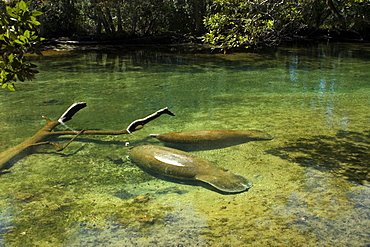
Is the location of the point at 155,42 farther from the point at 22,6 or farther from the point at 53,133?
the point at 22,6

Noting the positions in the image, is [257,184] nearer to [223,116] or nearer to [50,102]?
[223,116]

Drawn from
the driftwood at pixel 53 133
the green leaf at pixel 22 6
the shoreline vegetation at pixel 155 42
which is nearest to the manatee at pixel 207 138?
the driftwood at pixel 53 133

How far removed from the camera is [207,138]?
5.91 meters

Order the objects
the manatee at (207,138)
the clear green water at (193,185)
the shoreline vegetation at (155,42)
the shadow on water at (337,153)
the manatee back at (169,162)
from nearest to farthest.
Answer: the clear green water at (193,185), the manatee back at (169,162), the shadow on water at (337,153), the manatee at (207,138), the shoreline vegetation at (155,42)

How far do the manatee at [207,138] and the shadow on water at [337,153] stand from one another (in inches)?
21.6

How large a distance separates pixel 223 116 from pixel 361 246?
440 centimetres

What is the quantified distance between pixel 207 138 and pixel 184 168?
1.26 metres

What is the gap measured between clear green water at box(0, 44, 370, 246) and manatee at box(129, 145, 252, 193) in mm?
121

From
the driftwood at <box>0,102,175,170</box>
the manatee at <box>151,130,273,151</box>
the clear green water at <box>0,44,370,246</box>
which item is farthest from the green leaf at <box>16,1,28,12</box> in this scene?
the manatee at <box>151,130,273,151</box>

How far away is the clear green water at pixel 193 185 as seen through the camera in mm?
3615

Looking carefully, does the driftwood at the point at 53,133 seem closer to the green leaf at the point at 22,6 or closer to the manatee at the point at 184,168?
the manatee at the point at 184,168

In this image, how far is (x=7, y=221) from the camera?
3.82 meters

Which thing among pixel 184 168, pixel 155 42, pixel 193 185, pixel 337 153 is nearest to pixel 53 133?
pixel 184 168

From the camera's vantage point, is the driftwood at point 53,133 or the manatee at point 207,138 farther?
the manatee at point 207,138
